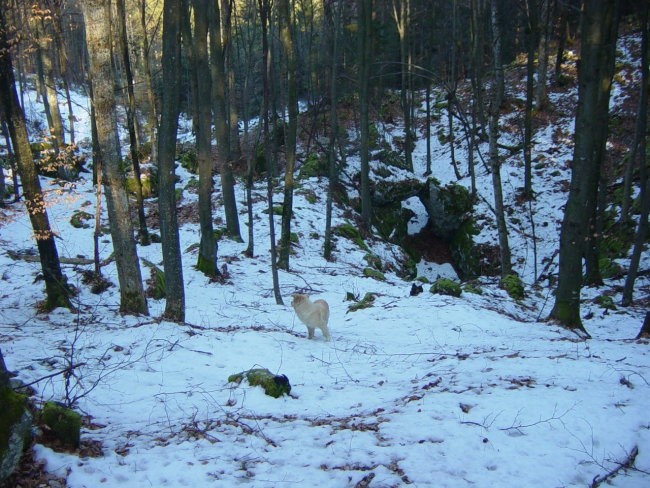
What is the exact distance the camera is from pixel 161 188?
809cm

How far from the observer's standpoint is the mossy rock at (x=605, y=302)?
11328 mm

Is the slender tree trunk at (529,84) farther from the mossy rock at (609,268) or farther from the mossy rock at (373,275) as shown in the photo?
the mossy rock at (373,275)

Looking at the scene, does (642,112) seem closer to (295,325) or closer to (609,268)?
(609,268)

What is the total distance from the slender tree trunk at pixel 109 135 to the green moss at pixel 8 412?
5160 millimetres

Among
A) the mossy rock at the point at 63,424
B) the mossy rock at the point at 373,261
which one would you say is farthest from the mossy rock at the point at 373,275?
the mossy rock at the point at 63,424

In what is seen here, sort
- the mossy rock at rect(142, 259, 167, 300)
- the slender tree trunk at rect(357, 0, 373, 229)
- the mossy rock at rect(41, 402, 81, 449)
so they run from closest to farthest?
the mossy rock at rect(41, 402, 81, 449) → the mossy rock at rect(142, 259, 167, 300) → the slender tree trunk at rect(357, 0, 373, 229)

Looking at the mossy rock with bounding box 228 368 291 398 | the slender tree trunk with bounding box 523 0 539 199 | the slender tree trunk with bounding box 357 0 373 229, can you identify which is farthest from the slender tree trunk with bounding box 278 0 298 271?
the mossy rock with bounding box 228 368 291 398

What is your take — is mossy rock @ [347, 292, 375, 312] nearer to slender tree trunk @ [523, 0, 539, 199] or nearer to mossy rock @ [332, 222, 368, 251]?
mossy rock @ [332, 222, 368, 251]

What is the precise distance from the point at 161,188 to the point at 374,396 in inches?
209

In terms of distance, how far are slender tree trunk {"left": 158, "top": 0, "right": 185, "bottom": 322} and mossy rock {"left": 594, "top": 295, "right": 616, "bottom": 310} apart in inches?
404

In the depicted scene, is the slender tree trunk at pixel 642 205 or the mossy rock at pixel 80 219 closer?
the slender tree trunk at pixel 642 205

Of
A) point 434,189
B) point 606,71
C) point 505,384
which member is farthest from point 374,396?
point 434,189

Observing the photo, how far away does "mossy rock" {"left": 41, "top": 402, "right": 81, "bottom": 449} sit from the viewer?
3641 millimetres

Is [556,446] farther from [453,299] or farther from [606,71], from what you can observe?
[606,71]
